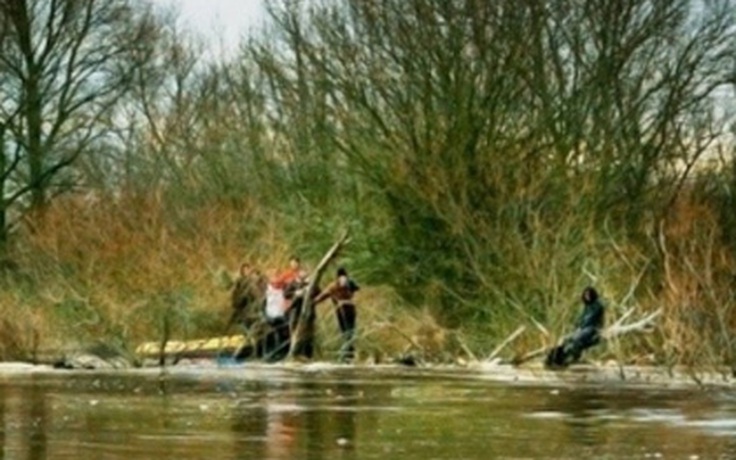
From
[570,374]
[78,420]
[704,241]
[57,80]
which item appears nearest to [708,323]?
[570,374]

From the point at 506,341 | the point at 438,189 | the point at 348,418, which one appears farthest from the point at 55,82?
the point at 348,418

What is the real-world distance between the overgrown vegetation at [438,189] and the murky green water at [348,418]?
4.27 m

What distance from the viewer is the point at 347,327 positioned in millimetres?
40156

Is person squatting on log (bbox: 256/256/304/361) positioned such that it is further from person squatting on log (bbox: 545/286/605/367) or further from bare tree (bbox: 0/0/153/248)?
bare tree (bbox: 0/0/153/248)

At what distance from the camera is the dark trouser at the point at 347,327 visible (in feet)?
131

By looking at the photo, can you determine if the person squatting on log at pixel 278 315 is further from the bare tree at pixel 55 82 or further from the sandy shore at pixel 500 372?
the bare tree at pixel 55 82

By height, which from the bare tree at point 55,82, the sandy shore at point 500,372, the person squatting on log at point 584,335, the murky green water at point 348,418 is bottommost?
the murky green water at point 348,418

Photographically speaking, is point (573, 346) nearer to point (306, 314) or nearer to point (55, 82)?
point (306, 314)

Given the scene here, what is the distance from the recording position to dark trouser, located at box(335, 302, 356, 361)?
131 ft

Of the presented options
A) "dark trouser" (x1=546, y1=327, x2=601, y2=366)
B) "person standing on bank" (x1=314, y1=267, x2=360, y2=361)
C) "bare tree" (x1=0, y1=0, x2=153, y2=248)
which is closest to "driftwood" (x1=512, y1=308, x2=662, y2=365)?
"dark trouser" (x1=546, y1=327, x2=601, y2=366)

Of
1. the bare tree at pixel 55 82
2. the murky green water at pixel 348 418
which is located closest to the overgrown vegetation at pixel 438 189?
the bare tree at pixel 55 82

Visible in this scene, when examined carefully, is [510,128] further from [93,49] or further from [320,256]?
[93,49]

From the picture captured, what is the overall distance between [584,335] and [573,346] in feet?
0.82

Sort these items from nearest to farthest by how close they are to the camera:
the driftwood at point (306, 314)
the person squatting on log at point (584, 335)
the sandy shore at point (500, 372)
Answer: the sandy shore at point (500, 372), the person squatting on log at point (584, 335), the driftwood at point (306, 314)
